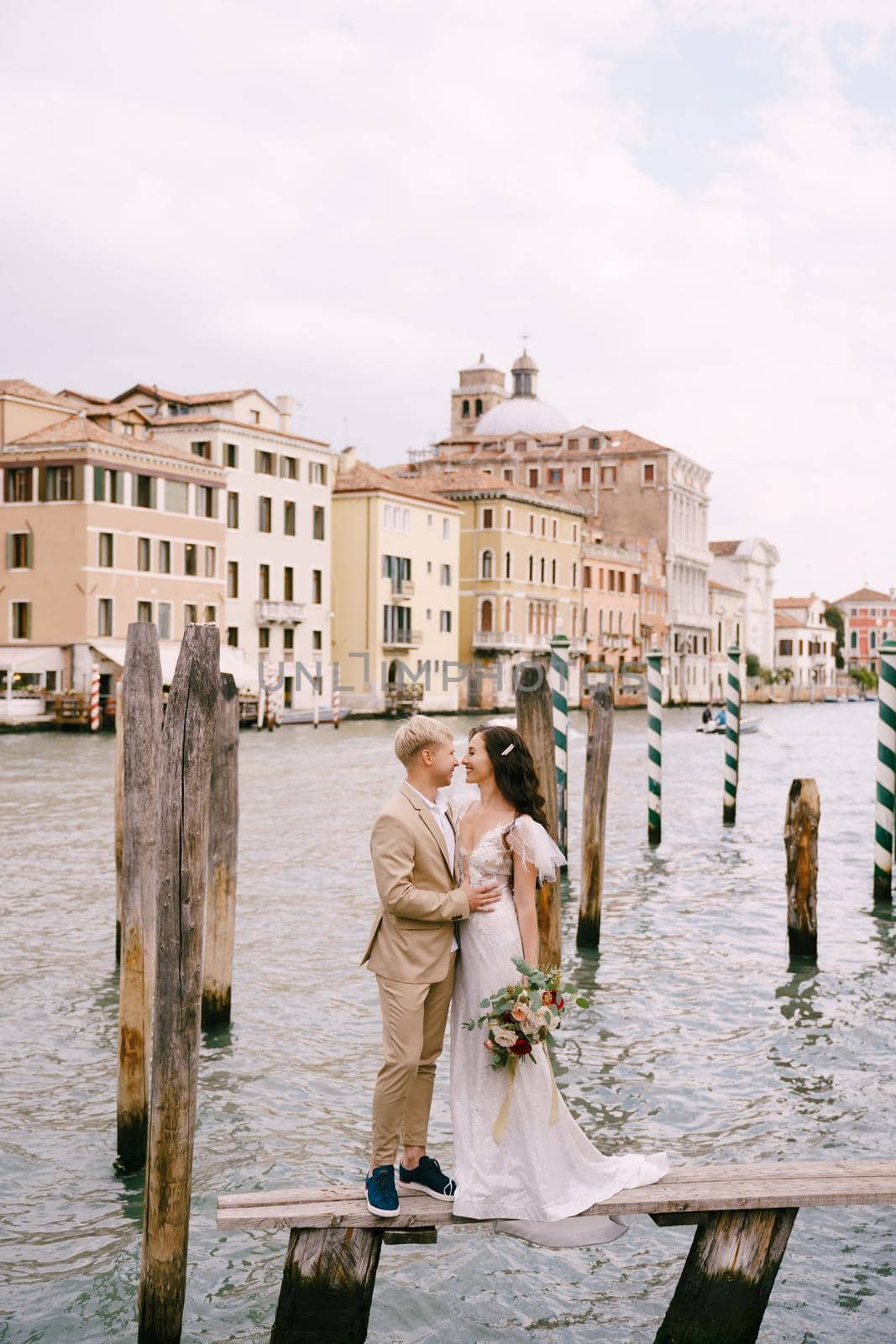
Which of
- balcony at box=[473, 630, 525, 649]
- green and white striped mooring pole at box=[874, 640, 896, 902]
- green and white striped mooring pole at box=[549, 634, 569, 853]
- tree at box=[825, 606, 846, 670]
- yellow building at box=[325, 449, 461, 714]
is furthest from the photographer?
tree at box=[825, 606, 846, 670]

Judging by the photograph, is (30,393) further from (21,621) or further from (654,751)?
(654,751)

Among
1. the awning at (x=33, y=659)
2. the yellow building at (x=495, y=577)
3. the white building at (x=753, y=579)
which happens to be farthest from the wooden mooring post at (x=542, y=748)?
the white building at (x=753, y=579)

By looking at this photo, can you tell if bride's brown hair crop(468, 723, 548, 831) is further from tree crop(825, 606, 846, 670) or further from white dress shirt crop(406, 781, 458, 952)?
tree crop(825, 606, 846, 670)

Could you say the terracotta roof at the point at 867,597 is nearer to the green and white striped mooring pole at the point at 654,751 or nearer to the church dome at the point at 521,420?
the church dome at the point at 521,420

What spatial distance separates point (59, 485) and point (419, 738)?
30025 mm

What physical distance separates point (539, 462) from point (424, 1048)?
61.7m

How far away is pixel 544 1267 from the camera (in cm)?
468

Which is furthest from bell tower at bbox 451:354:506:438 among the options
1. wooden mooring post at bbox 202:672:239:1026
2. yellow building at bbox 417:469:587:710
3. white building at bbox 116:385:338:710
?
wooden mooring post at bbox 202:672:239:1026

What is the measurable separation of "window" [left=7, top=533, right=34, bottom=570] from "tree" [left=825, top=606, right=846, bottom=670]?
86.1 metres

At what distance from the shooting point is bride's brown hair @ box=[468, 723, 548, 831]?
12.2 ft

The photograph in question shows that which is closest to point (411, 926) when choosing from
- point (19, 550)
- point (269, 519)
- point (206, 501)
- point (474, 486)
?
point (19, 550)

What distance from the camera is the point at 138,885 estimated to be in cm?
555

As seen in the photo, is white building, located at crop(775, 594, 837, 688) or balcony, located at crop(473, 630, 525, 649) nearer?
balcony, located at crop(473, 630, 525, 649)

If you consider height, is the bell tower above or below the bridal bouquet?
above
